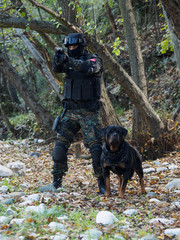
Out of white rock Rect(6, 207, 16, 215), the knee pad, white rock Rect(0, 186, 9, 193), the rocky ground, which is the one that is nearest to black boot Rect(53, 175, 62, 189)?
the rocky ground

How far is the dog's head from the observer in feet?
12.8

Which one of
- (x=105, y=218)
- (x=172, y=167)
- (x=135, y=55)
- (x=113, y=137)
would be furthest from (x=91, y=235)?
(x=135, y=55)

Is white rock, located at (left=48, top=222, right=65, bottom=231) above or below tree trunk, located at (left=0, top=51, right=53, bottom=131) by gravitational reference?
below

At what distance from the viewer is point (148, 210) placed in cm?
348

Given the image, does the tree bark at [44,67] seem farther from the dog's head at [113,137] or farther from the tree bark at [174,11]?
the tree bark at [174,11]

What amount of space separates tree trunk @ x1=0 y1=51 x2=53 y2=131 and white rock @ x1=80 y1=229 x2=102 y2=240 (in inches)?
329

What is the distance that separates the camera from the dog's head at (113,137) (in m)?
3.90

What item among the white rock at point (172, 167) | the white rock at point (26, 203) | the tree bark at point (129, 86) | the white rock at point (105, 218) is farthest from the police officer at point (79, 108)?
the white rock at point (172, 167)

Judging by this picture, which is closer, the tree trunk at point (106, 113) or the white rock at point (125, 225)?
the white rock at point (125, 225)

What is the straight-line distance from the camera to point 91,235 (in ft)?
8.12

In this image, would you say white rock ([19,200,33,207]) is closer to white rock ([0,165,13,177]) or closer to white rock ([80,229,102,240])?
white rock ([80,229,102,240])

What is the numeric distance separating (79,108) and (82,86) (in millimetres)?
347

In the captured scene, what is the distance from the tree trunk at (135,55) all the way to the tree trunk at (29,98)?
4113mm

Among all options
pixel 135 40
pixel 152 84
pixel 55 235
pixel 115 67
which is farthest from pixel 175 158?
pixel 152 84
